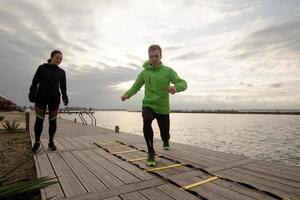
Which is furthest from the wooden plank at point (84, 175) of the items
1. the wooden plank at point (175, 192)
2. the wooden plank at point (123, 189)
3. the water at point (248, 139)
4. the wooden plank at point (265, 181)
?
the water at point (248, 139)

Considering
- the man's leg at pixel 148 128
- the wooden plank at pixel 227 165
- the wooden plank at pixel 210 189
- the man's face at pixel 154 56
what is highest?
the man's face at pixel 154 56

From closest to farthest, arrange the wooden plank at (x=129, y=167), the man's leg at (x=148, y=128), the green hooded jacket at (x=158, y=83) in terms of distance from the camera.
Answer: the wooden plank at (x=129, y=167), the man's leg at (x=148, y=128), the green hooded jacket at (x=158, y=83)

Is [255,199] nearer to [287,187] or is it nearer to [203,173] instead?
[287,187]

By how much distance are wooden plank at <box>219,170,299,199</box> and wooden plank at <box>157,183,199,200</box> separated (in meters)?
0.99

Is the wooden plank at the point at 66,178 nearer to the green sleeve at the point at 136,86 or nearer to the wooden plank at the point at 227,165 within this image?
the green sleeve at the point at 136,86

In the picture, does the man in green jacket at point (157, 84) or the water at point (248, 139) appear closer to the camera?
the man in green jacket at point (157, 84)

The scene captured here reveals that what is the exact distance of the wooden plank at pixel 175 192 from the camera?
283 cm

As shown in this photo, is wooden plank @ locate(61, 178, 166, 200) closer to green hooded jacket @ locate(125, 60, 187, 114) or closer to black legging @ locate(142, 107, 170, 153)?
black legging @ locate(142, 107, 170, 153)

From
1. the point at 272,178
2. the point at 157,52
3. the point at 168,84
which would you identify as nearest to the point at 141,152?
the point at 168,84

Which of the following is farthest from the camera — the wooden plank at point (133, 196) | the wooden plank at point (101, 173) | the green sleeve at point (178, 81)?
the green sleeve at point (178, 81)

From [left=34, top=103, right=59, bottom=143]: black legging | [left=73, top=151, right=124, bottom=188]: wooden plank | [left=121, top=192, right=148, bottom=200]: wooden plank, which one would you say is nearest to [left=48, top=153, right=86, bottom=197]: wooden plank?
[left=73, top=151, right=124, bottom=188]: wooden plank

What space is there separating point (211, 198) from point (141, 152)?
298 cm

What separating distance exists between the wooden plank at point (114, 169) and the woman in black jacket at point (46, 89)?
1.32m

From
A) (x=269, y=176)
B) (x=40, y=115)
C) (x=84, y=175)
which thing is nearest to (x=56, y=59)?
(x=40, y=115)
